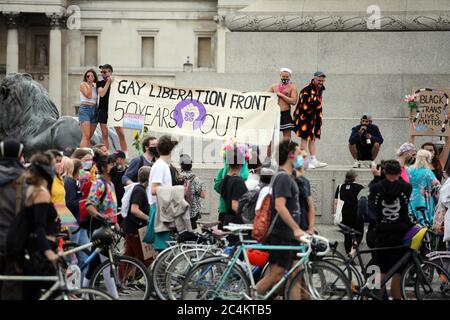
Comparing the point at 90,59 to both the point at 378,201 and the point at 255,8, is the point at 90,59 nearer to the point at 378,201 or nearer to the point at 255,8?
the point at 255,8

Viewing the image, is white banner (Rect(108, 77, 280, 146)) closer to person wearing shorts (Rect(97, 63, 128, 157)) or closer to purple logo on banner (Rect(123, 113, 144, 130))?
purple logo on banner (Rect(123, 113, 144, 130))

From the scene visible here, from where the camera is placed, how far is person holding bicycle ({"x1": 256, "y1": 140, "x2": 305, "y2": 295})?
10.8m

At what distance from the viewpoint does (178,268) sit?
12.2 m

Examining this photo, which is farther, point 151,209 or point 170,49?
point 170,49

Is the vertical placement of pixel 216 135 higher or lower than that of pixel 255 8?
lower

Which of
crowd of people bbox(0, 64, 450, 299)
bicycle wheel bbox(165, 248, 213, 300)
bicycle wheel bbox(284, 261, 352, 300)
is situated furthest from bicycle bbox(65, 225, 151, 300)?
bicycle wheel bbox(284, 261, 352, 300)

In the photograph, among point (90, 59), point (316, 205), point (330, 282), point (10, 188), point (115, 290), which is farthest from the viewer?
point (90, 59)

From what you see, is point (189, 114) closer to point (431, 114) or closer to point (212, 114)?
point (212, 114)

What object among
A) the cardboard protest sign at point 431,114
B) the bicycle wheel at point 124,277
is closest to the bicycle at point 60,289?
the bicycle wheel at point 124,277

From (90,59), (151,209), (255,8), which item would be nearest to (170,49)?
(90,59)

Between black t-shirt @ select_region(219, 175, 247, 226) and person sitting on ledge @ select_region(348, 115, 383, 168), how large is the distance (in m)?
4.71

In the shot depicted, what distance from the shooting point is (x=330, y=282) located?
1073 cm

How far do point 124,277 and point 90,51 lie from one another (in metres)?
68.8

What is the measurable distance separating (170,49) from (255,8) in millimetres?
60239
